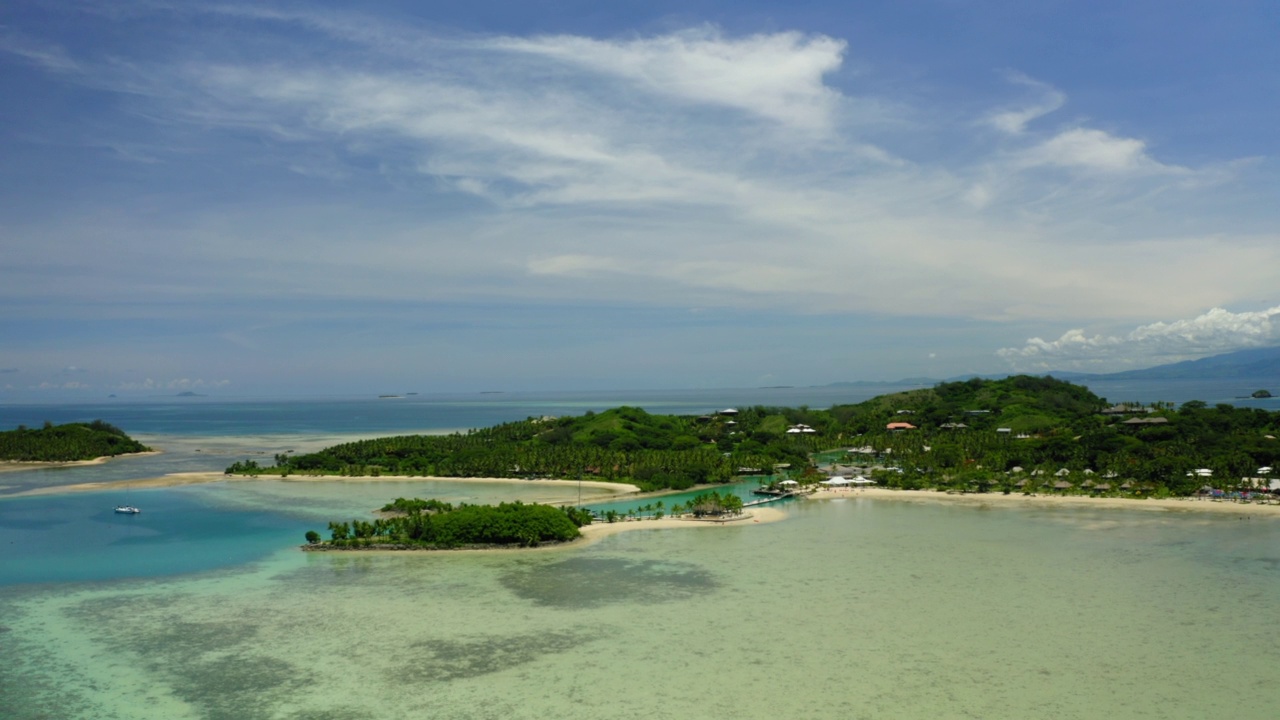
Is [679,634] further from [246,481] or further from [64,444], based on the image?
[64,444]

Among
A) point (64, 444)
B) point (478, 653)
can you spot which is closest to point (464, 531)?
point (478, 653)

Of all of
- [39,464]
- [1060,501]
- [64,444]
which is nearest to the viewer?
[1060,501]

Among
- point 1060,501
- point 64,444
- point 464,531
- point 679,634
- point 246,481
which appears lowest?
point 1060,501

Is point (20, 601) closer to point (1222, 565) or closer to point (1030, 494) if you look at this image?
point (1222, 565)

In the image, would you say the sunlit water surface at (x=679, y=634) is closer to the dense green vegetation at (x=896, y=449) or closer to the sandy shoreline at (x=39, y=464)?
the dense green vegetation at (x=896, y=449)

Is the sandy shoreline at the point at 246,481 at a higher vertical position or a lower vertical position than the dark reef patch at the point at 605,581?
higher

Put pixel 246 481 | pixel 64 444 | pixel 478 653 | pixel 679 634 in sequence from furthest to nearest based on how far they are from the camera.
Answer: pixel 64 444 < pixel 246 481 < pixel 679 634 < pixel 478 653

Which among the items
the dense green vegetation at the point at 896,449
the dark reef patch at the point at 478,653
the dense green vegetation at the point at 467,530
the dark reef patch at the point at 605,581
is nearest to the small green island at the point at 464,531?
the dense green vegetation at the point at 467,530
